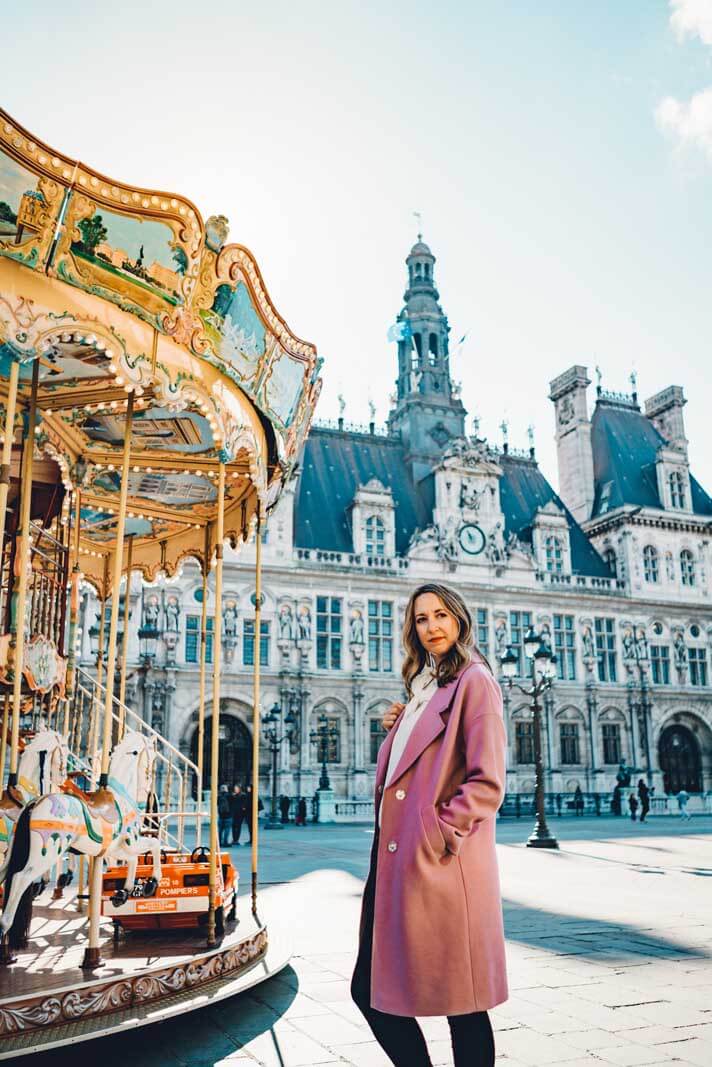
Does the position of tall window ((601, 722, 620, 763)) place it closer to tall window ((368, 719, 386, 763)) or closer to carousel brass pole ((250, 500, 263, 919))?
tall window ((368, 719, 386, 763))

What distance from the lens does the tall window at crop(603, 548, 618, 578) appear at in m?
40.6

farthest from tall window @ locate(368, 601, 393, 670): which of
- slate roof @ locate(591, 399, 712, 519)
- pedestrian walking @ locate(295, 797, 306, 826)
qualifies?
slate roof @ locate(591, 399, 712, 519)

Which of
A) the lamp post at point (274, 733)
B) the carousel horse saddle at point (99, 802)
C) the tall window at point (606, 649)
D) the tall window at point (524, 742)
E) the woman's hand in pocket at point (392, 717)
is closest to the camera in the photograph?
the woman's hand in pocket at point (392, 717)

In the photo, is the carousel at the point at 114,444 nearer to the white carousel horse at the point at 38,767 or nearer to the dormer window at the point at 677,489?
the white carousel horse at the point at 38,767

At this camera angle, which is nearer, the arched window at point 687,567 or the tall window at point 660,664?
the tall window at point 660,664

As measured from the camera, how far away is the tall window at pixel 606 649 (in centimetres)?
3825

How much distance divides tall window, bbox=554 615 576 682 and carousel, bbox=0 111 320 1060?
Answer: 2944cm

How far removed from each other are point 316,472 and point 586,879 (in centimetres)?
2702

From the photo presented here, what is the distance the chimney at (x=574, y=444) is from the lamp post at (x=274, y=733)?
18754 mm

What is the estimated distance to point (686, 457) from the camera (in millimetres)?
43000

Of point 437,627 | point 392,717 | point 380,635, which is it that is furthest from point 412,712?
point 380,635

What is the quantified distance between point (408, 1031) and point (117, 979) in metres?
2.94

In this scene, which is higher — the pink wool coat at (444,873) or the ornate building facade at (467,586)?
the ornate building facade at (467,586)

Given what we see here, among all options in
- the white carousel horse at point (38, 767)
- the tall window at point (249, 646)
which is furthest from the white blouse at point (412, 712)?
the tall window at point (249, 646)
